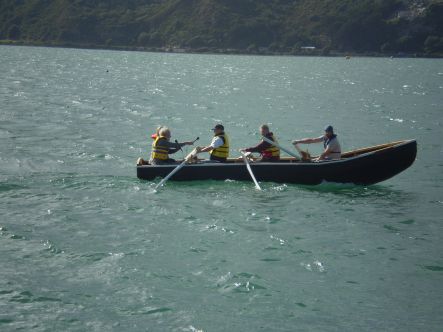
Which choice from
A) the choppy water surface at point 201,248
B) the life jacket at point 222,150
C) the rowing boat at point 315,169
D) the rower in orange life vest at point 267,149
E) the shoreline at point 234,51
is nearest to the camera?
the choppy water surface at point 201,248

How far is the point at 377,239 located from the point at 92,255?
628 cm

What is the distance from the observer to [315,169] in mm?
18688

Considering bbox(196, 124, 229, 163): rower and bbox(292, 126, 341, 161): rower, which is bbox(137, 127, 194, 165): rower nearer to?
bbox(196, 124, 229, 163): rower

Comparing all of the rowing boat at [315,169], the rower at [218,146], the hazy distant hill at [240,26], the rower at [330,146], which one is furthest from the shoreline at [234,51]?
the rower at [330,146]

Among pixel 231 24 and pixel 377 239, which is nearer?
pixel 377 239

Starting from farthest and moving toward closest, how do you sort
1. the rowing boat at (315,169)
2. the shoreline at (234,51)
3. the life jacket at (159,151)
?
the shoreline at (234,51), the life jacket at (159,151), the rowing boat at (315,169)

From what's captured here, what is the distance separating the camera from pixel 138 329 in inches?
398

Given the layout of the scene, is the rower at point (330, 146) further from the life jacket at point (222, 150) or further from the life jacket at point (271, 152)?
the life jacket at point (222, 150)

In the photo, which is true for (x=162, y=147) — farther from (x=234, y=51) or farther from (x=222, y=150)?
(x=234, y=51)

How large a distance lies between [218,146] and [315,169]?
2.91 m

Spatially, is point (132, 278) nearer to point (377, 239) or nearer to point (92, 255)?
point (92, 255)

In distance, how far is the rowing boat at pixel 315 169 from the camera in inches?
731

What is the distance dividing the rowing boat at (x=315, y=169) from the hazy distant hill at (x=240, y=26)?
14295cm

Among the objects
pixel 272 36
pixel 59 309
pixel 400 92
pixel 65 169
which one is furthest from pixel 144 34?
pixel 59 309
